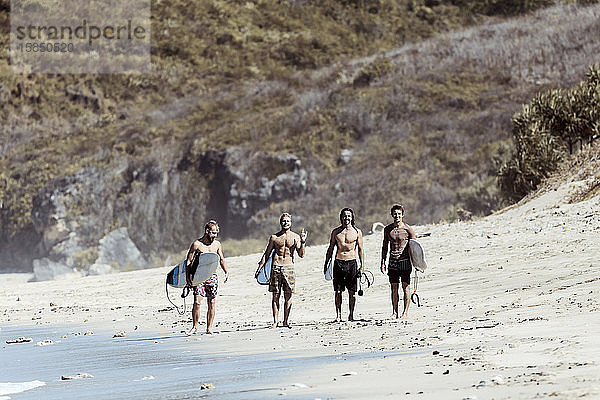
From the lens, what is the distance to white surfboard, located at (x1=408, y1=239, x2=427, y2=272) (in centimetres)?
1023

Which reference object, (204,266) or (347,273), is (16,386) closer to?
(204,266)

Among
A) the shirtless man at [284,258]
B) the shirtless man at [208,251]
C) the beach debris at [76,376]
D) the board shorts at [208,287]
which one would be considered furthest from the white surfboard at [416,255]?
the beach debris at [76,376]

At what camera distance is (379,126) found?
3831 centimetres

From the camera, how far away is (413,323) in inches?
386

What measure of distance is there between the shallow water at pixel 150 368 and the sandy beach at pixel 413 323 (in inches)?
1.7

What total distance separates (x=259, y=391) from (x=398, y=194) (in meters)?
27.2

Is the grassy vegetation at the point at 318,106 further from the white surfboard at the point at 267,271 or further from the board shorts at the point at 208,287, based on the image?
the board shorts at the point at 208,287

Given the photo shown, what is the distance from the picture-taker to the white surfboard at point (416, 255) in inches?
403

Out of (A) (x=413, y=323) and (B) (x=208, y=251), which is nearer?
(A) (x=413, y=323)

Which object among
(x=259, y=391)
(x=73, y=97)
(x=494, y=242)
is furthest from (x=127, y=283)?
(x=73, y=97)

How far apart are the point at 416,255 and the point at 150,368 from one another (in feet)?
12.4

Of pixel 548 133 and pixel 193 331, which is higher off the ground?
pixel 548 133

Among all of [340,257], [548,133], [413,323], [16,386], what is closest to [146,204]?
[548,133]

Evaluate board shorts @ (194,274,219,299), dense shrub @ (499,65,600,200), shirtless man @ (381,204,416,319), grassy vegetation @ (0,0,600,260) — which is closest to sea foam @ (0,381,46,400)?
board shorts @ (194,274,219,299)
